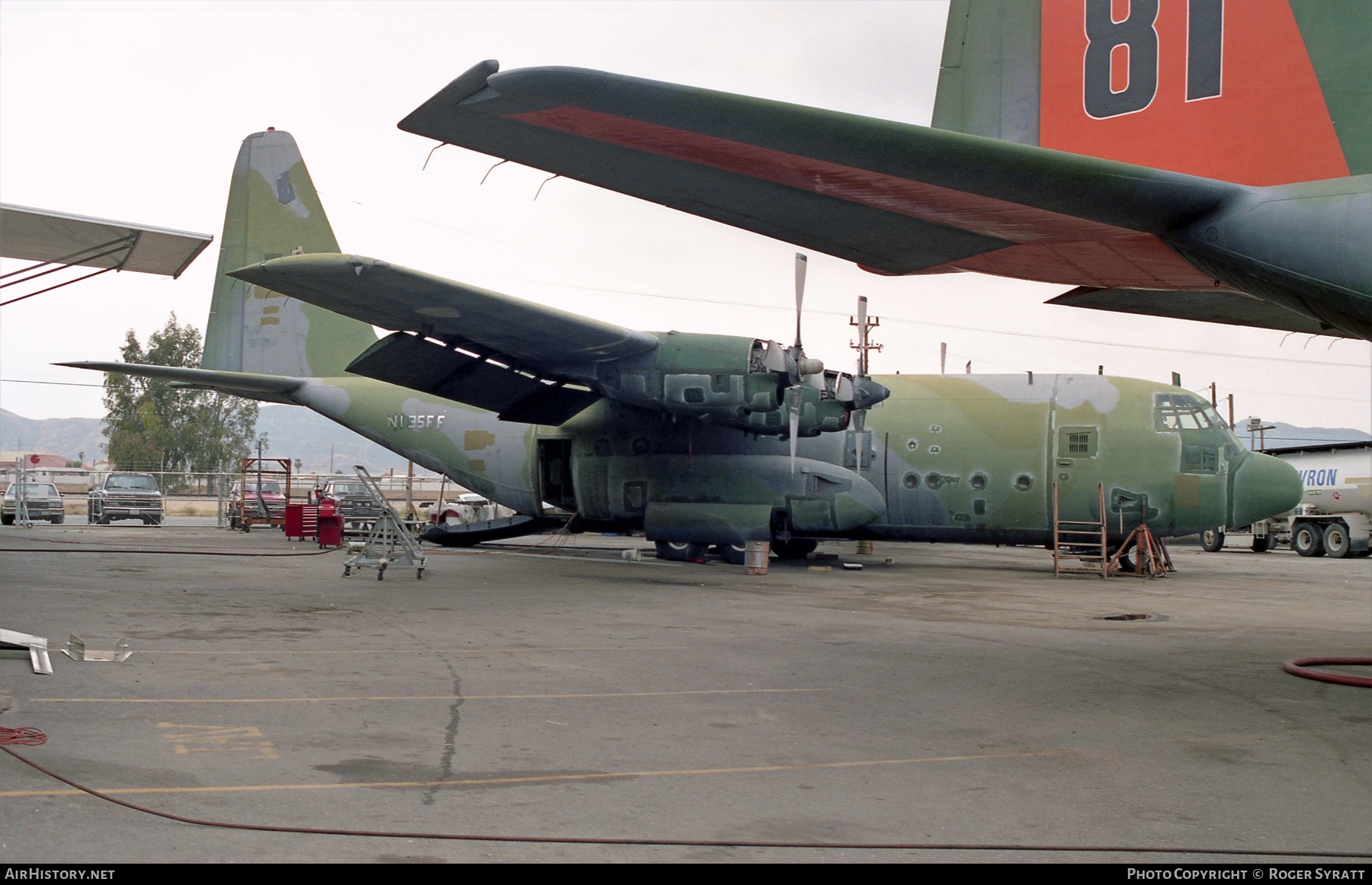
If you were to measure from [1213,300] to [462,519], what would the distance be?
27.3 meters

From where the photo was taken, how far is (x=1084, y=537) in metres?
19.8

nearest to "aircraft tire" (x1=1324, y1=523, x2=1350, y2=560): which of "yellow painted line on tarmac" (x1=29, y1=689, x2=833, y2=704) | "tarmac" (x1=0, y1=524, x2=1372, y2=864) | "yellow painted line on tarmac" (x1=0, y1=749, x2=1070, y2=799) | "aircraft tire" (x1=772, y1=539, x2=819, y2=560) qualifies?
"aircraft tire" (x1=772, y1=539, x2=819, y2=560)

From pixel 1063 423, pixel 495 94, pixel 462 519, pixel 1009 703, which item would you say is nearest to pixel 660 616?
pixel 1009 703

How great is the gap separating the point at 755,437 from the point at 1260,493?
28.7 ft

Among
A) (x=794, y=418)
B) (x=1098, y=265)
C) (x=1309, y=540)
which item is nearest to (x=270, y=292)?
(x=794, y=418)

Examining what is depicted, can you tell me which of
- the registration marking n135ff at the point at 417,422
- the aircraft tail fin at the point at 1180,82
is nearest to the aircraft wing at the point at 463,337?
the registration marking n135ff at the point at 417,422

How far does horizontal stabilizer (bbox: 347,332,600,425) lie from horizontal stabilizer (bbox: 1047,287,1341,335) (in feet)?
36.1

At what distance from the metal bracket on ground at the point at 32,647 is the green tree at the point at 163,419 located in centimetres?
7191

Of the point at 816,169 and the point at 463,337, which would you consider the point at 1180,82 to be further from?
the point at 463,337

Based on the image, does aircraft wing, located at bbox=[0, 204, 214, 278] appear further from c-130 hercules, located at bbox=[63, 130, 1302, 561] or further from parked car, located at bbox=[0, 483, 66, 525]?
parked car, located at bbox=[0, 483, 66, 525]

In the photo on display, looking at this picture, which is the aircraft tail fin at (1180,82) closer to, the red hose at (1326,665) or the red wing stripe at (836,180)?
the red wing stripe at (836,180)

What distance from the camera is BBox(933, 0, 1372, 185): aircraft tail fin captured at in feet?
20.4

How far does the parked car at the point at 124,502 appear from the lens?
1326 inches

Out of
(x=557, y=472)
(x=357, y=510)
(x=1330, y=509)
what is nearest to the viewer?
(x=557, y=472)
